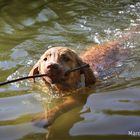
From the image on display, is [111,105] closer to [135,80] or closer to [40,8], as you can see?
[135,80]

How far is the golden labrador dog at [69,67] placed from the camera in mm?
5691

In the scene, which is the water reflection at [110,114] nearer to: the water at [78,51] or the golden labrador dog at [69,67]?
the water at [78,51]

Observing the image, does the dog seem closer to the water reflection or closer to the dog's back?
the dog's back

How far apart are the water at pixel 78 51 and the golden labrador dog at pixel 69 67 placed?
0.20m

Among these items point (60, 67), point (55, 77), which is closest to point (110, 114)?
point (55, 77)

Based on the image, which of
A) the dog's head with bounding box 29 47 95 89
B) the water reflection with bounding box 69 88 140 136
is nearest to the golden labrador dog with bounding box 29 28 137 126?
the dog's head with bounding box 29 47 95 89

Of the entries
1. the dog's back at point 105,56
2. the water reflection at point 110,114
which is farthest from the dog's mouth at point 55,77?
the dog's back at point 105,56

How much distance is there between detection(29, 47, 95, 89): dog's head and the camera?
5.72 m

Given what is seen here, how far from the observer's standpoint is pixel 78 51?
8648mm

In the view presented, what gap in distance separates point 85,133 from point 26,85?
2.54m

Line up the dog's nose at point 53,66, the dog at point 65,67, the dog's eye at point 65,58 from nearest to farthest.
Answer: the dog's nose at point 53,66
the dog at point 65,67
the dog's eye at point 65,58

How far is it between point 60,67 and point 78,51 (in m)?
2.82

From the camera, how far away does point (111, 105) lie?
17.4ft

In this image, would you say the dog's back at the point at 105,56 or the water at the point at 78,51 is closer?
the water at the point at 78,51
